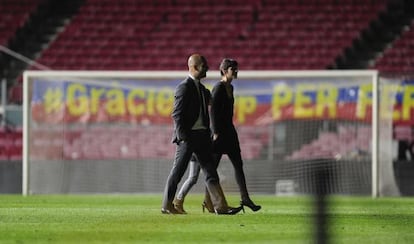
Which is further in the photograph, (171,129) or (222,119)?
(171,129)

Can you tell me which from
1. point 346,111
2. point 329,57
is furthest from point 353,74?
point 329,57

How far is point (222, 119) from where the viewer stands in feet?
46.4

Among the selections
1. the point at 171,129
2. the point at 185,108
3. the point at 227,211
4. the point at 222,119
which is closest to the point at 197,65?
the point at 185,108

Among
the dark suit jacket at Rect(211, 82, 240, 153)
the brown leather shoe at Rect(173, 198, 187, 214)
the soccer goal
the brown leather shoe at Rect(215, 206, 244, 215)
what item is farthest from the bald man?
the soccer goal

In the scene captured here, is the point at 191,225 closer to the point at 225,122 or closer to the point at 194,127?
the point at 194,127

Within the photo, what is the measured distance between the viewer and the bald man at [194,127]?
44.1 feet

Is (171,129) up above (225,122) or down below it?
below

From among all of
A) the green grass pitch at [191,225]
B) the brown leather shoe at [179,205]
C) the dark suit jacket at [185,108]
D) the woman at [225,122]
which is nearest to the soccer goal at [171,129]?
the green grass pitch at [191,225]

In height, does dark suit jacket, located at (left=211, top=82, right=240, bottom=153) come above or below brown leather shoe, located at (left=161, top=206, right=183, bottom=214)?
above

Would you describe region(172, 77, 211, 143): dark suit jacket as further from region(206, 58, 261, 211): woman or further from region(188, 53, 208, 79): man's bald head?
region(206, 58, 261, 211): woman

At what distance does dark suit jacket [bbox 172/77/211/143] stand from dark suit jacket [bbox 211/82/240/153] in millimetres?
577

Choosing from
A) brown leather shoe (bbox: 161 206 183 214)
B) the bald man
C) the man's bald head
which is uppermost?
the man's bald head

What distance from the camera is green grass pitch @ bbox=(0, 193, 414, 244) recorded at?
10656 mm

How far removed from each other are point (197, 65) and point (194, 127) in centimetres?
67
